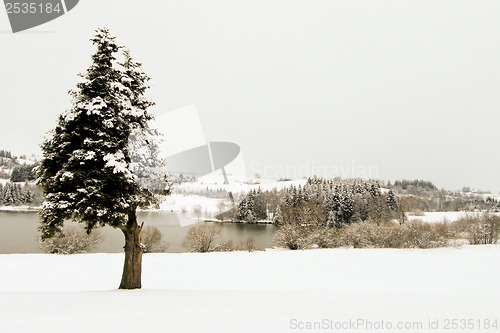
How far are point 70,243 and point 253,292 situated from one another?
35656mm

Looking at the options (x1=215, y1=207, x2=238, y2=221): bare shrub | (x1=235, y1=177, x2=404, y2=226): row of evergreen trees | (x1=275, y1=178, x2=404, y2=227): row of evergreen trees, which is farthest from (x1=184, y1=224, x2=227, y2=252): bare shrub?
(x1=215, y1=207, x2=238, y2=221): bare shrub

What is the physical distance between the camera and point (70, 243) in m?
41.0

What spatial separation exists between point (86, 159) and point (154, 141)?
9.01 ft

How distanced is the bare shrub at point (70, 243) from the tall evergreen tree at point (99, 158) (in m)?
29.6

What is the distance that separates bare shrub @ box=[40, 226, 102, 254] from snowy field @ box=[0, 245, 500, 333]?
8.20 m

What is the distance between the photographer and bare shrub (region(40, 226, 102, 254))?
39688 millimetres

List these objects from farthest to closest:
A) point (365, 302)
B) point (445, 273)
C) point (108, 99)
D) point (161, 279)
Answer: point (445, 273)
point (161, 279)
point (108, 99)
point (365, 302)

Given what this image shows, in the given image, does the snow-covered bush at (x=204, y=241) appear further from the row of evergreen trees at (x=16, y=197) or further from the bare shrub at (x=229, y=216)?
the row of evergreen trees at (x=16, y=197)

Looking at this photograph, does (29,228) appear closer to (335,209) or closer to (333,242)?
(333,242)

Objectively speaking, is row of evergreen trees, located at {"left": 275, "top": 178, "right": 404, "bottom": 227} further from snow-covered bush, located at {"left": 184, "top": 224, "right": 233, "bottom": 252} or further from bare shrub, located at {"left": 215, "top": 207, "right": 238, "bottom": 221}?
bare shrub, located at {"left": 215, "top": 207, "right": 238, "bottom": 221}

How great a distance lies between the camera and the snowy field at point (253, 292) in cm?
689

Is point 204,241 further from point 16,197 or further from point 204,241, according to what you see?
point 16,197

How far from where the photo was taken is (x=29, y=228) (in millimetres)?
56812

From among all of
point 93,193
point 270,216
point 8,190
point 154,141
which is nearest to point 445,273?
point 154,141
